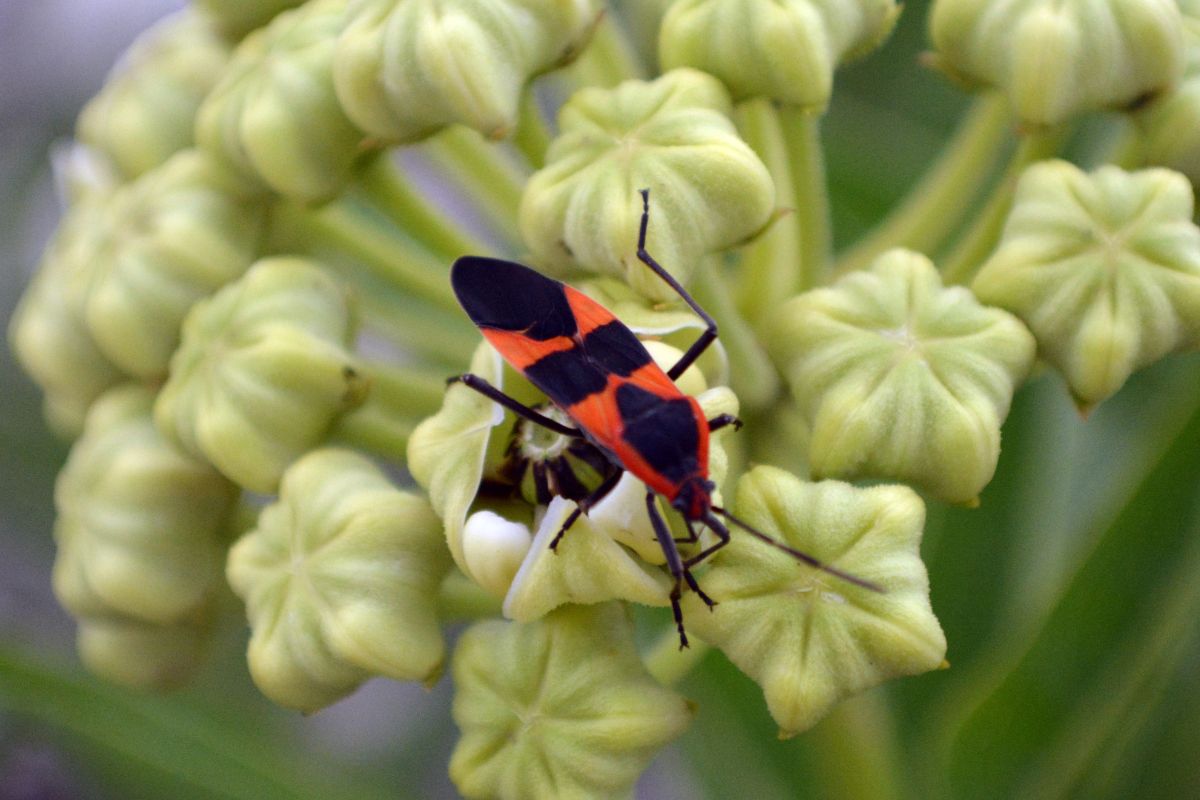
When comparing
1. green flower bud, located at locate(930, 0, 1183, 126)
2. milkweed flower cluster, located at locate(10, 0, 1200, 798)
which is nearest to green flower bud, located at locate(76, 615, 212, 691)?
milkweed flower cluster, located at locate(10, 0, 1200, 798)

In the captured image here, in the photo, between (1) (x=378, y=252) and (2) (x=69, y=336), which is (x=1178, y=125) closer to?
(1) (x=378, y=252)

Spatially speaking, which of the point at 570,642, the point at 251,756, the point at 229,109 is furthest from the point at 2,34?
the point at 570,642

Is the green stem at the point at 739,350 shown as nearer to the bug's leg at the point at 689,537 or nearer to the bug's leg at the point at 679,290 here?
the bug's leg at the point at 679,290

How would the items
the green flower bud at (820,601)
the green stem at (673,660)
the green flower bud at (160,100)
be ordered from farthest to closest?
the green flower bud at (160,100)
the green stem at (673,660)
the green flower bud at (820,601)

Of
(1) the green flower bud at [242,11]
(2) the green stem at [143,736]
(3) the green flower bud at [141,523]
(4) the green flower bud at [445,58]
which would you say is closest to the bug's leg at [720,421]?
(4) the green flower bud at [445,58]

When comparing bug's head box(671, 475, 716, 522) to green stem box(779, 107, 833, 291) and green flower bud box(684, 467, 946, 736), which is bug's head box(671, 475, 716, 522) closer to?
green flower bud box(684, 467, 946, 736)

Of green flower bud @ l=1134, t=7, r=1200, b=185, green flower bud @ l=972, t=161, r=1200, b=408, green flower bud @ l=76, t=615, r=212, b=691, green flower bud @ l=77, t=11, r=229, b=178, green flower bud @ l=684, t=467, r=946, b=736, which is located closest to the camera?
green flower bud @ l=684, t=467, r=946, b=736
